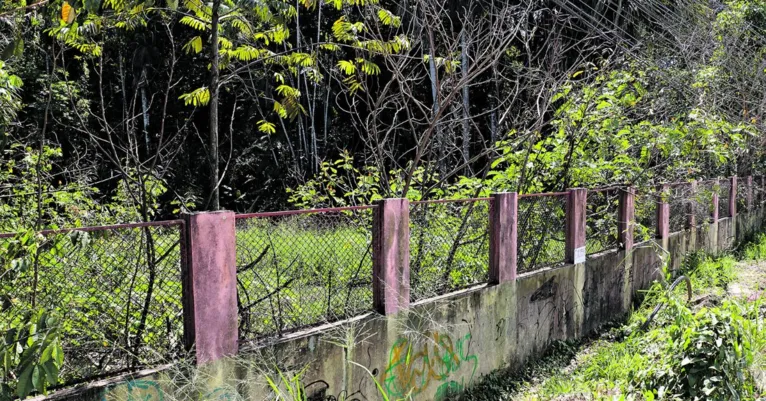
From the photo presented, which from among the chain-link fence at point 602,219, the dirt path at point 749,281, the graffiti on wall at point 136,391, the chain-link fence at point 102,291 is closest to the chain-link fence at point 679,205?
the dirt path at point 749,281

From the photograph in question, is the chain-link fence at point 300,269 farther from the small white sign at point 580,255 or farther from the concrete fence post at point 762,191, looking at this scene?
the concrete fence post at point 762,191

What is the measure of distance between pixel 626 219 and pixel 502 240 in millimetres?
3111

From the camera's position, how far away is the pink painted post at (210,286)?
299cm

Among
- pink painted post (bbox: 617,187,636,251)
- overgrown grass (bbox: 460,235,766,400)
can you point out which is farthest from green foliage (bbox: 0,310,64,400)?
pink painted post (bbox: 617,187,636,251)

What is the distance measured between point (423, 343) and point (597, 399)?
150 cm

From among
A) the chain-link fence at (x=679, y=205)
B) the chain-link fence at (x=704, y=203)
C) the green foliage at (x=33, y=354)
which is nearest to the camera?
the green foliage at (x=33, y=354)

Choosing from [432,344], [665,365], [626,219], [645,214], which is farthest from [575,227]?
[432,344]

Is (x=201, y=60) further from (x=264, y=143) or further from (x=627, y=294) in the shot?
(x=627, y=294)

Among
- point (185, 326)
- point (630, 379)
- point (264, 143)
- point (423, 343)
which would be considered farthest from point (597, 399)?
point (264, 143)

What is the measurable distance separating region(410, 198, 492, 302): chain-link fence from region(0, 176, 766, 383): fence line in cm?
1

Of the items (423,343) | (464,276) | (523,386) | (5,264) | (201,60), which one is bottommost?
(523,386)

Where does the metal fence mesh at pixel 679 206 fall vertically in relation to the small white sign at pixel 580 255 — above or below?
above

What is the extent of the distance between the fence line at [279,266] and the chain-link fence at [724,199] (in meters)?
7.12

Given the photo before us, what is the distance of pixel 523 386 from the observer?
17.1 ft
